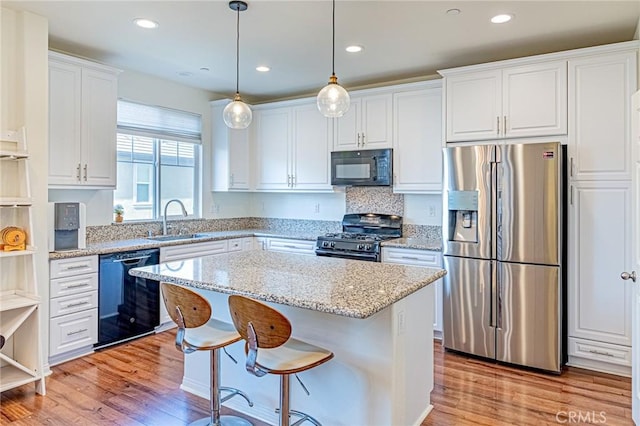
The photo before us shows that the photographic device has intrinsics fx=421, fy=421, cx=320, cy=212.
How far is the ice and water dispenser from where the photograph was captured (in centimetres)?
349

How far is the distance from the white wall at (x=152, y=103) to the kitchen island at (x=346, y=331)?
1844mm

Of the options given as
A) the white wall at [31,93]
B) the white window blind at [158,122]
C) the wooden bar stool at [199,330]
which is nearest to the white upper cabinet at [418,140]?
the white window blind at [158,122]

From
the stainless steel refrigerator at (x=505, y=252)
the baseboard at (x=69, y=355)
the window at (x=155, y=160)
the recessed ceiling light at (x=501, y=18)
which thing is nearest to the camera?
the recessed ceiling light at (x=501, y=18)

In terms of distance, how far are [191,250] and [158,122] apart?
1493mm

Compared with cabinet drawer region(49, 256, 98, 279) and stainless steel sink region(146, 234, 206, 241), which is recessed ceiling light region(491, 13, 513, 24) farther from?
cabinet drawer region(49, 256, 98, 279)

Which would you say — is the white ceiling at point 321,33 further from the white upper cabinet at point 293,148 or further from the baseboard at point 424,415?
the baseboard at point 424,415

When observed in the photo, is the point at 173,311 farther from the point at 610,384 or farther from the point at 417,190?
the point at 610,384

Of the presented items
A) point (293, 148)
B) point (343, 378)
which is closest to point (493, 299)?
point (343, 378)

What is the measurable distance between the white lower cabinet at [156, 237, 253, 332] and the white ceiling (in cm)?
181

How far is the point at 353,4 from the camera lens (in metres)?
2.81

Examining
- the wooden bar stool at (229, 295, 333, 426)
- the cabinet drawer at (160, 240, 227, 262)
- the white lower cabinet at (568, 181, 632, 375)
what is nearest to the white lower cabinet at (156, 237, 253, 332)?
the cabinet drawer at (160, 240, 227, 262)

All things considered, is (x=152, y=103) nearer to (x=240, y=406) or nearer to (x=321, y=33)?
(x=321, y=33)

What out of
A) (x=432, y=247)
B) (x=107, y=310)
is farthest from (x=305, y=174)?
(x=107, y=310)

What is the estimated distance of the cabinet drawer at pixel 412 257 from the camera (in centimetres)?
383
